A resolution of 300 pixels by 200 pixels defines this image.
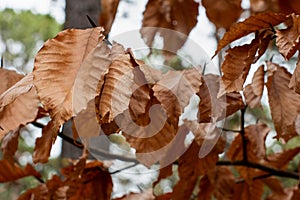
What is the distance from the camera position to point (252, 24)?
67 centimetres

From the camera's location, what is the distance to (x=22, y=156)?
399cm

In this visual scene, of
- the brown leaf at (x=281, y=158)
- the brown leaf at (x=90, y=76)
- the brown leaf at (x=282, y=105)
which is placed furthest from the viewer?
the brown leaf at (x=281, y=158)

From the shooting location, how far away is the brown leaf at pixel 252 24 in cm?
67

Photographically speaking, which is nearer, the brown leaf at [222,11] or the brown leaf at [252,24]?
the brown leaf at [252,24]

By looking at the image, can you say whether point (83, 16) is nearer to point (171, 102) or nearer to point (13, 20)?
point (171, 102)

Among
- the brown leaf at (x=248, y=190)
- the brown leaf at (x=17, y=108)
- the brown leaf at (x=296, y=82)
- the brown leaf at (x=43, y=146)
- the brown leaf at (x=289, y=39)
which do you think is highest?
the brown leaf at (x=289, y=39)

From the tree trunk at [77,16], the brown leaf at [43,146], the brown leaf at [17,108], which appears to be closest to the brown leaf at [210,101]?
the brown leaf at [17,108]

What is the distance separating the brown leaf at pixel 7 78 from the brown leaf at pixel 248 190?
1.71ft

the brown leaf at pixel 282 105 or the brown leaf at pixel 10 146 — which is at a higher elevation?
the brown leaf at pixel 282 105

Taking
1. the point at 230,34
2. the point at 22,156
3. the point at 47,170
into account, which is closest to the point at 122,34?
the point at 230,34

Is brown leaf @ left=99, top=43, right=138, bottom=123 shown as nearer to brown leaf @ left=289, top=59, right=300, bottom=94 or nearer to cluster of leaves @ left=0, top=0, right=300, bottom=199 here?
cluster of leaves @ left=0, top=0, right=300, bottom=199

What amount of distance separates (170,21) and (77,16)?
0.36 m

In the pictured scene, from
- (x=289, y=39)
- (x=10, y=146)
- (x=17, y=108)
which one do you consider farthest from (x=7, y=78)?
(x=289, y=39)

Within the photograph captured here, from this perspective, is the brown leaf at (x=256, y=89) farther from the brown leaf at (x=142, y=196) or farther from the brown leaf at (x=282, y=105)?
the brown leaf at (x=142, y=196)
